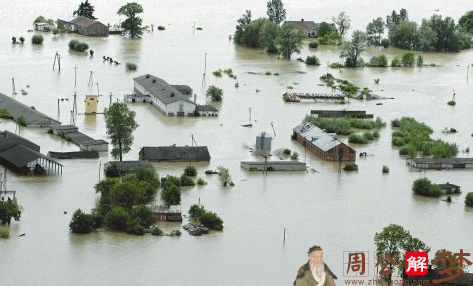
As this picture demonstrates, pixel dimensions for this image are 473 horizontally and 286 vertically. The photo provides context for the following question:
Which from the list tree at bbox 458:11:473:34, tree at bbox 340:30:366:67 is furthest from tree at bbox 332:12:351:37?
tree at bbox 340:30:366:67

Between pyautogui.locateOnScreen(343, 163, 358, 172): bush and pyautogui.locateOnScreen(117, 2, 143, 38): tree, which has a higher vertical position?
pyautogui.locateOnScreen(117, 2, 143, 38): tree

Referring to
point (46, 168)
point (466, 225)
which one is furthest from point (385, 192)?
point (46, 168)

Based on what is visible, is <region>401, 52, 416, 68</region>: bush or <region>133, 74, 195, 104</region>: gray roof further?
<region>401, 52, 416, 68</region>: bush

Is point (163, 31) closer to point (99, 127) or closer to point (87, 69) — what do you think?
point (87, 69)

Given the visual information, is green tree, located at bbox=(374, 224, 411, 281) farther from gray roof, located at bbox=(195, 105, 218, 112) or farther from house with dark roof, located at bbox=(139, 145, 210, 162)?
gray roof, located at bbox=(195, 105, 218, 112)

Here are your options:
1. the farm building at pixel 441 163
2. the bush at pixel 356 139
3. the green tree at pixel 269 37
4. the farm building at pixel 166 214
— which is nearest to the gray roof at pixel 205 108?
the bush at pixel 356 139

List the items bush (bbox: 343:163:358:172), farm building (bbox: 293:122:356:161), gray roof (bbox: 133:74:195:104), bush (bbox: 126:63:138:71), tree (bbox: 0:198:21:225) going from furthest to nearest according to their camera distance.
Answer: bush (bbox: 126:63:138:71)
gray roof (bbox: 133:74:195:104)
farm building (bbox: 293:122:356:161)
bush (bbox: 343:163:358:172)
tree (bbox: 0:198:21:225)
